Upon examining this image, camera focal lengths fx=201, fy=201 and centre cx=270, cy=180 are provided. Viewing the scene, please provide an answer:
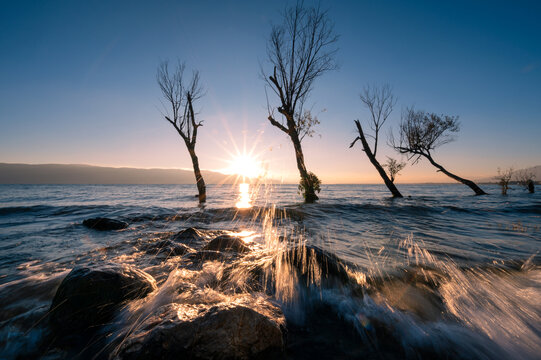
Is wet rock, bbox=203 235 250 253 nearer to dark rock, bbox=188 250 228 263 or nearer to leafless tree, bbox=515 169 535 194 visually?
dark rock, bbox=188 250 228 263

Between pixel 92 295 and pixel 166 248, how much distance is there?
2.17 meters

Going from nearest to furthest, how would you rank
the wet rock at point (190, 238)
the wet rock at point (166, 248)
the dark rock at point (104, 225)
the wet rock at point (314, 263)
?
the wet rock at point (314, 263) → the wet rock at point (166, 248) → the wet rock at point (190, 238) → the dark rock at point (104, 225)

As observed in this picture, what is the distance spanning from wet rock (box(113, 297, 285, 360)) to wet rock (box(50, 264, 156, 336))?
82cm

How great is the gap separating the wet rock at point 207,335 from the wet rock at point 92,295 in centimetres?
82

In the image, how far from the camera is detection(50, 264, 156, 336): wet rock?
2.01 meters

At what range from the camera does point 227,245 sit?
4.19 metres

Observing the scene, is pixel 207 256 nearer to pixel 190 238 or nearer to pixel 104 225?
pixel 190 238

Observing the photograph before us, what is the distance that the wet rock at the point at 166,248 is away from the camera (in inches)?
160

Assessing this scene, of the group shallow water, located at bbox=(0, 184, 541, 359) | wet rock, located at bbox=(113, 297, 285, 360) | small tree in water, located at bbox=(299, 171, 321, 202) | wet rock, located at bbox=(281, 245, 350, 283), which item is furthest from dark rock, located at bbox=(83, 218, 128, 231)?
small tree in water, located at bbox=(299, 171, 321, 202)

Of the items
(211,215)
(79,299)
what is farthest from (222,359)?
(211,215)

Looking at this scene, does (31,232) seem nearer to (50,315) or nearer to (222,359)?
(50,315)

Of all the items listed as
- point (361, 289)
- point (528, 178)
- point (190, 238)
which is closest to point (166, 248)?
point (190, 238)

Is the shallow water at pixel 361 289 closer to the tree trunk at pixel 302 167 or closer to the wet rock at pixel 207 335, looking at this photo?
the wet rock at pixel 207 335

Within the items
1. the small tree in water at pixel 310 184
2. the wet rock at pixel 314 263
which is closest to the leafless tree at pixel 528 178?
the small tree in water at pixel 310 184
